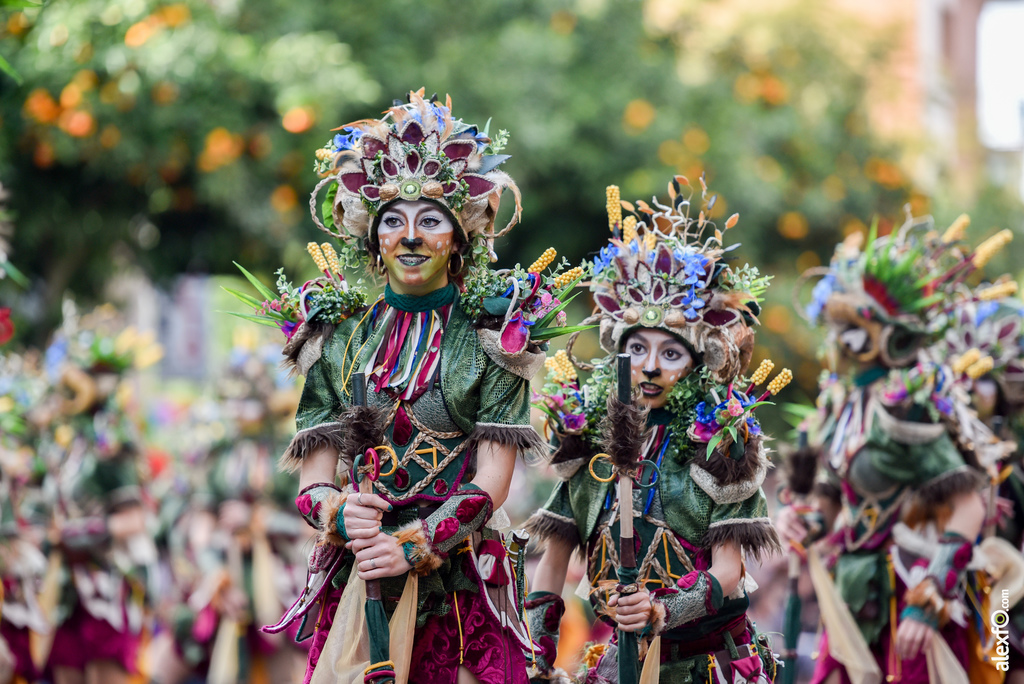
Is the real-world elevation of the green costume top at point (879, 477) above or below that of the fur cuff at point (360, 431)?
above

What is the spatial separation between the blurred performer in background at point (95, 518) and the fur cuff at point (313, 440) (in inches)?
210

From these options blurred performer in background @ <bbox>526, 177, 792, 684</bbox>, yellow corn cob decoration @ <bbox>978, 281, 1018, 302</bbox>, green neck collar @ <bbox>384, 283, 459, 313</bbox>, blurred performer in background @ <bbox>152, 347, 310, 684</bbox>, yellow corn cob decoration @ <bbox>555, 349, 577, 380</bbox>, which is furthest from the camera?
blurred performer in background @ <bbox>152, 347, 310, 684</bbox>

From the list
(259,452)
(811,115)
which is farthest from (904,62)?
(259,452)

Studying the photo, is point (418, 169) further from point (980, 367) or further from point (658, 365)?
point (980, 367)

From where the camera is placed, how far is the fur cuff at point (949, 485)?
242 inches

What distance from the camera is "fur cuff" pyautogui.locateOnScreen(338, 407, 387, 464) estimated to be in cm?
403

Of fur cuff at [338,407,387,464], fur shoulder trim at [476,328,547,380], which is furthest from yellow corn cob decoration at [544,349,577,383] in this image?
fur cuff at [338,407,387,464]

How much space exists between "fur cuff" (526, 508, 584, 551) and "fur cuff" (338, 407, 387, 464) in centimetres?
98

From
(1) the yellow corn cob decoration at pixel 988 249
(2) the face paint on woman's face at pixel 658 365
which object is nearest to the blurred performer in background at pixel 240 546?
(1) the yellow corn cob decoration at pixel 988 249

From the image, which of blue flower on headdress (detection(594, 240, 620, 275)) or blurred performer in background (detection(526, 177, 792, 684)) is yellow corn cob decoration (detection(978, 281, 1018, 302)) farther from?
blue flower on headdress (detection(594, 240, 620, 275))

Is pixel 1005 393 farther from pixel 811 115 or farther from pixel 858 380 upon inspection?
pixel 811 115

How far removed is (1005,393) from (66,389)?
257 inches

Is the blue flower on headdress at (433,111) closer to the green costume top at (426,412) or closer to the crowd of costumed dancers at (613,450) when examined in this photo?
the crowd of costumed dancers at (613,450)

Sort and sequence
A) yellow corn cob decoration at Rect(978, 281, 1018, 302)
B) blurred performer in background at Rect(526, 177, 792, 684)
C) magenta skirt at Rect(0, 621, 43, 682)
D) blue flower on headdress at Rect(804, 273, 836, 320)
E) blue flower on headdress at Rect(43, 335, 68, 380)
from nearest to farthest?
blurred performer in background at Rect(526, 177, 792, 684) < blue flower on headdress at Rect(804, 273, 836, 320) < yellow corn cob decoration at Rect(978, 281, 1018, 302) < magenta skirt at Rect(0, 621, 43, 682) < blue flower on headdress at Rect(43, 335, 68, 380)
